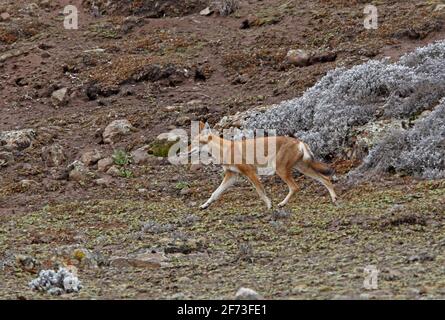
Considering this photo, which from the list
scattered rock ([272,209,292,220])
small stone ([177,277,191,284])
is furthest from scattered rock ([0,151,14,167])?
small stone ([177,277,191,284])

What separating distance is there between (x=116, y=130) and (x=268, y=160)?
18.2 ft

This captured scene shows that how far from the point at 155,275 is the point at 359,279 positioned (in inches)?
91.6

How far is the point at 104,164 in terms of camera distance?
16594mm

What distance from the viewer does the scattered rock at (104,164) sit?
54.0 feet

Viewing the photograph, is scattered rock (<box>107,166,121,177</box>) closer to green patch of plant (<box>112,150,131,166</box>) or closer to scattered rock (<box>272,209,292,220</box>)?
Result: green patch of plant (<box>112,150,131,166</box>)

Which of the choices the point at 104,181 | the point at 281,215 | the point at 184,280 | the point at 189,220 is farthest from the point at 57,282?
the point at 104,181

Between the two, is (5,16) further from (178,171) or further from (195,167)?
(195,167)

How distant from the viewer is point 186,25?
80.9ft

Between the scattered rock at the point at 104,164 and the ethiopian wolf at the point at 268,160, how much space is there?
3411mm

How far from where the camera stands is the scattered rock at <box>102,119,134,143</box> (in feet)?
59.3

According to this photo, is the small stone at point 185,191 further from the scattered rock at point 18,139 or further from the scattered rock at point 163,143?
the scattered rock at point 18,139

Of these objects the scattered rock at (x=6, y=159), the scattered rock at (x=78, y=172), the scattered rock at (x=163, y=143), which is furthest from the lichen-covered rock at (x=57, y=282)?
the scattered rock at (x=6, y=159)

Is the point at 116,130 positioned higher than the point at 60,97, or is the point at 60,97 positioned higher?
the point at 60,97

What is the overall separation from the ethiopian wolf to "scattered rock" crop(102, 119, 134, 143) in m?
4.79
